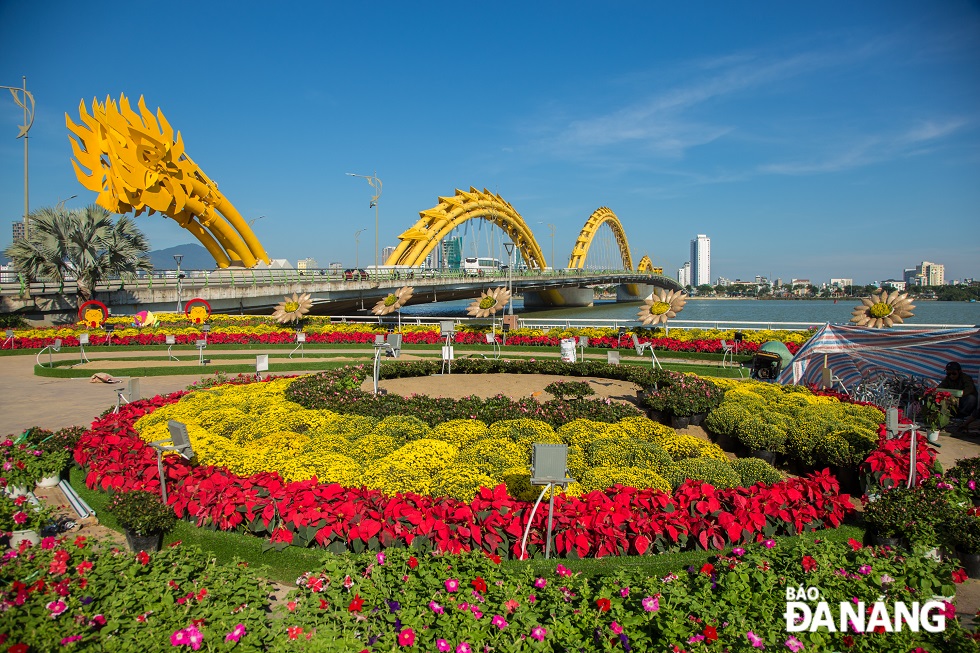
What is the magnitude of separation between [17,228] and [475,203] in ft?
235

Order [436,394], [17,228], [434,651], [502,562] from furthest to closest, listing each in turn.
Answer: [17,228], [436,394], [502,562], [434,651]

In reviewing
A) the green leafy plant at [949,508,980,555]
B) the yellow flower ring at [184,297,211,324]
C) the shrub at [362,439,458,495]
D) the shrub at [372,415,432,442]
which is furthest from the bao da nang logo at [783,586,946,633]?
the yellow flower ring at [184,297,211,324]

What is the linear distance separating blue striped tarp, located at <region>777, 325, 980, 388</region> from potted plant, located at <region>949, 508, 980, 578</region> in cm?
803

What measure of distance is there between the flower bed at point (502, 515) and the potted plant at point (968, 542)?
933mm

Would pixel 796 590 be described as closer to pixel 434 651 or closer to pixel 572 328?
pixel 434 651

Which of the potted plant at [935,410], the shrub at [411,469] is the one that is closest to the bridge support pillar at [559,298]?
the potted plant at [935,410]

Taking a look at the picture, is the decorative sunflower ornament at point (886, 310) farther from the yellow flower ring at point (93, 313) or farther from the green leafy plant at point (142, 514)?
the yellow flower ring at point (93, 313)

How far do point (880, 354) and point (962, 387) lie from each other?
206cm

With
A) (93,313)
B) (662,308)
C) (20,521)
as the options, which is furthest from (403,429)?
(93,313)

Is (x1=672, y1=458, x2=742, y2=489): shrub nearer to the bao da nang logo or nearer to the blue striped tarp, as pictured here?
the bao da nang logo

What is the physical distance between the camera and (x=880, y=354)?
1337 cm

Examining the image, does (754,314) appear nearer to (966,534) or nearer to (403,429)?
(403,429)

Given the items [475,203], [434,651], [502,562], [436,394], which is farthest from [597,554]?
[475,203]

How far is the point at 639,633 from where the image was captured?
4.05m
